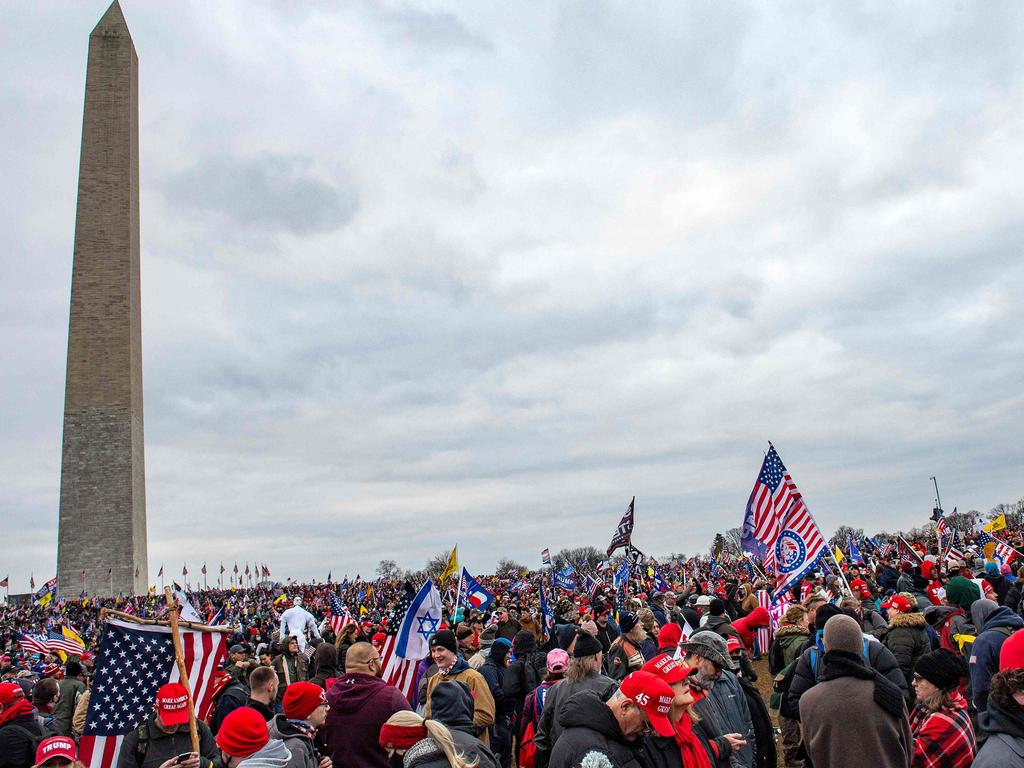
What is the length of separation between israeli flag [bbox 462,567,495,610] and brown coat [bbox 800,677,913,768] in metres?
13.7

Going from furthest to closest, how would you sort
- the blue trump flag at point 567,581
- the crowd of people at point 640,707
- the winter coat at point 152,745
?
the blue trump flag at point 567,581 → the winter coat at point 152,745 → the crowd of people at point 640,707

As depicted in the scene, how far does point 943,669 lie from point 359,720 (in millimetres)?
3282

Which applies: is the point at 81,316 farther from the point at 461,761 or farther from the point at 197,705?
the point at 461,761

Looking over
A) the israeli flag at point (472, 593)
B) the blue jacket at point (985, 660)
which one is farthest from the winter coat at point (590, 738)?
the israeli flag at point (472, 593)

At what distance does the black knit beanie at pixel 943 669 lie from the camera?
447 cm

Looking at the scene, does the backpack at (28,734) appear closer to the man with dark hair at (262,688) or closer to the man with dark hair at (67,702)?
the man with dark hair at (262,688)

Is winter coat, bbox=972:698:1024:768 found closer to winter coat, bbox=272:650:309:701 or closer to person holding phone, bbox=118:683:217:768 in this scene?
person holding phone, bbox=118:683:217:768

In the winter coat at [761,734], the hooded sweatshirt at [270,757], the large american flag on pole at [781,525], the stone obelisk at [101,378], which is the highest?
the stone obelisk at [101,378]

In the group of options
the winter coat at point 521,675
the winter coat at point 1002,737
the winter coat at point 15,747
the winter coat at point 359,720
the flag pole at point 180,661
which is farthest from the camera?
the winter coat at point 521,675

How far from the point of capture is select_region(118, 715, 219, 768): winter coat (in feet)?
17.9

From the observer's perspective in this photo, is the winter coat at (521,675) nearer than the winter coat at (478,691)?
No

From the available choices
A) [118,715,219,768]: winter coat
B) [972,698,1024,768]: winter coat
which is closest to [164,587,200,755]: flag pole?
[118,715,219,768]: winter coat

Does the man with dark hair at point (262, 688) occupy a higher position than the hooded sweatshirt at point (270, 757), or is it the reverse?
the man with dark hair at point (262, 688)

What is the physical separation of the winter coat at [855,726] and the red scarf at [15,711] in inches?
214
